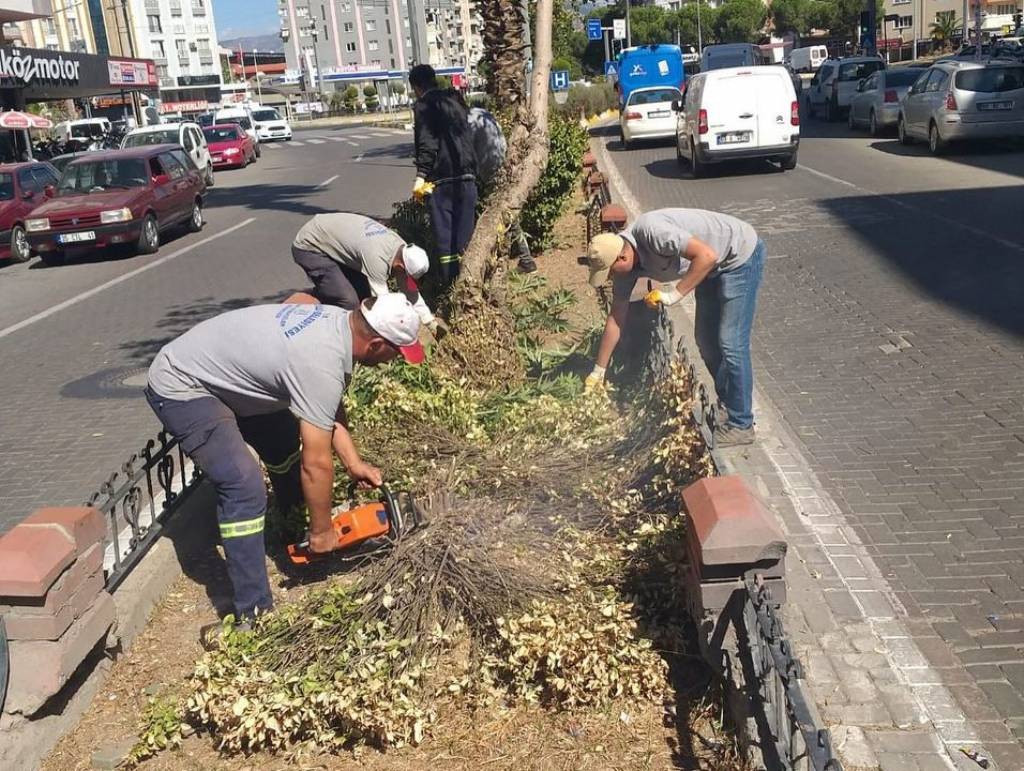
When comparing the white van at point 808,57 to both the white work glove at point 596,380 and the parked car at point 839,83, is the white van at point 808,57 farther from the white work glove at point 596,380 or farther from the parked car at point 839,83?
the white work glove at point 596,380

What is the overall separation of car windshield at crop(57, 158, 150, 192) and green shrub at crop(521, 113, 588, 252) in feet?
24.5

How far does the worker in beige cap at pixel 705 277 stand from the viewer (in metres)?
5.64

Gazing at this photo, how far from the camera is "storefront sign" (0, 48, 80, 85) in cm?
3494

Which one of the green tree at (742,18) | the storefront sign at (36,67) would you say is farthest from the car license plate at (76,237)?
the green tree at (742,18)

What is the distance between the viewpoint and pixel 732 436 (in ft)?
20.9

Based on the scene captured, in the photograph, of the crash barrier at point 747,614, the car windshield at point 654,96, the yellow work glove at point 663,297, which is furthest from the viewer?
the car windshield at point 654,96

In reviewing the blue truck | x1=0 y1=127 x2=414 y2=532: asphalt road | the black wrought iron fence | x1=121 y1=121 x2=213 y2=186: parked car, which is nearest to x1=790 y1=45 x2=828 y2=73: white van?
the blue truck

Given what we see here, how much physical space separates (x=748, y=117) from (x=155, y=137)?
16783mm

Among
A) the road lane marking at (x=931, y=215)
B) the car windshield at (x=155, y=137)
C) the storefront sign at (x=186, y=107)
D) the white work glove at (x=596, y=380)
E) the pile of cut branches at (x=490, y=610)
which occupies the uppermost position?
the car windshield at (x=155, y=137)

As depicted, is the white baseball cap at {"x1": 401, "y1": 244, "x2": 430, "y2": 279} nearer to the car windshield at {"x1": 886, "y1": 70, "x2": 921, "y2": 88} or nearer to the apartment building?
the car windshield at {"x1": 886, "y1": 70, "x2": 921, "y2": 88}

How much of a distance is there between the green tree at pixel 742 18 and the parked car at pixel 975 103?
89.2 metres

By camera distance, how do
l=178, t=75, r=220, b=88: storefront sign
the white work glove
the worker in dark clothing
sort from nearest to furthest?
the white work glove → the worker in dark clothing → l=178, t=75, r=220, b=88: storefront sign

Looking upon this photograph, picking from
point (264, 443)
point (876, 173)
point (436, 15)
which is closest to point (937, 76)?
point (876, 173)

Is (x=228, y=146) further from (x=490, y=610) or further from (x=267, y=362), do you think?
(x=490, y=610)
